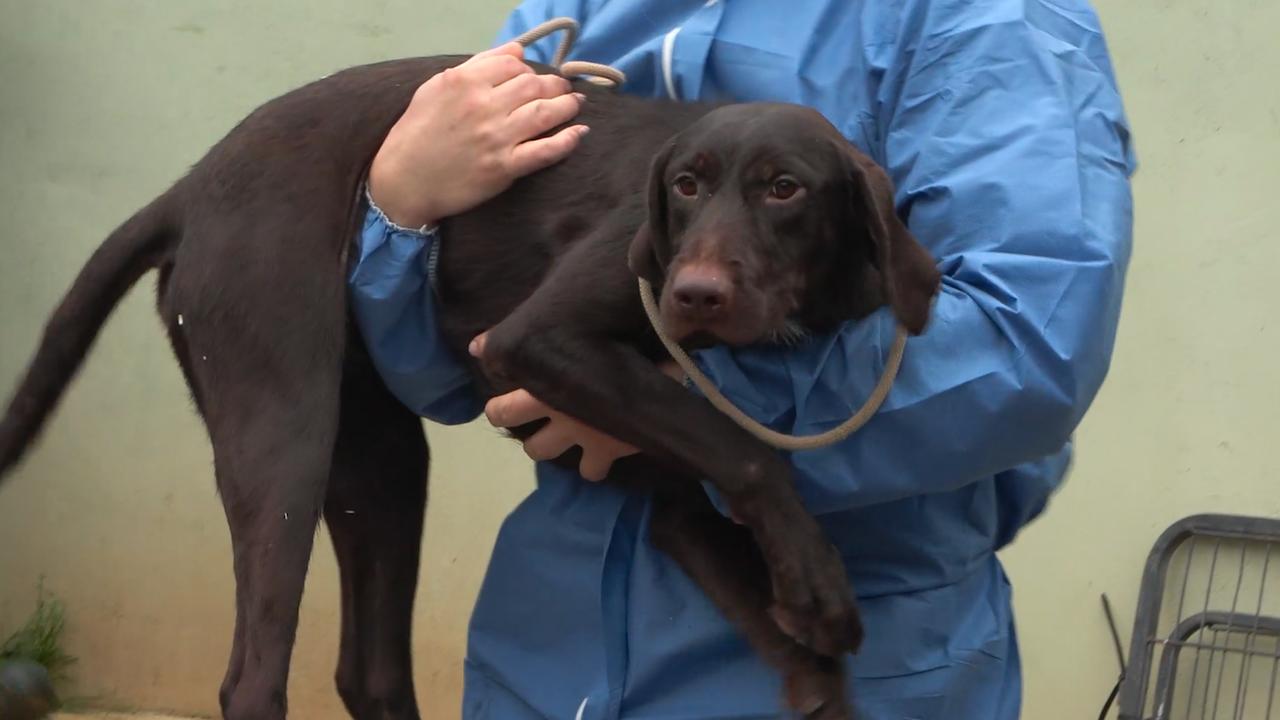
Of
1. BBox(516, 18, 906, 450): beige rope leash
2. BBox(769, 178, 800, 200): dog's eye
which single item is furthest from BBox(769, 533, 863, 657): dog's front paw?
BBox(769, 178, 800, 200): dog's eye

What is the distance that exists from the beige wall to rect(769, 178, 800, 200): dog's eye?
183cm

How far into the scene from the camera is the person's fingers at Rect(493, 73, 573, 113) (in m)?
1.66

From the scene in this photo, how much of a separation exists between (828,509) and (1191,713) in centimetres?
204

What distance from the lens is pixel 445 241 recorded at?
1766mm

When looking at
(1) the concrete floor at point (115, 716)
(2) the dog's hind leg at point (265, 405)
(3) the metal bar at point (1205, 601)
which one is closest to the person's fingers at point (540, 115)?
(2) the dog's hind leg at point (265, 405)

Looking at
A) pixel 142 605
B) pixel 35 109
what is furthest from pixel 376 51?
pixel 142 605

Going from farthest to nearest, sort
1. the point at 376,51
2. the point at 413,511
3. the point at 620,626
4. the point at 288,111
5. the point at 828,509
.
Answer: the point at 376,51 < the point at 413,511 < the point at 288,111 < the point at 620,626 < the point at 828,509

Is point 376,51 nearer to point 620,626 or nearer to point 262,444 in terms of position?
point 262,444

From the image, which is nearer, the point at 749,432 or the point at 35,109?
the point at 749,432

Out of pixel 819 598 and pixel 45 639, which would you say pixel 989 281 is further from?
pixel 45 639

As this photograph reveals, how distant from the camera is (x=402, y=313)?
65.4 inches

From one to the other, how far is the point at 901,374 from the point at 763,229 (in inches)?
9.7

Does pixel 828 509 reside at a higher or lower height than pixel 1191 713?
higher

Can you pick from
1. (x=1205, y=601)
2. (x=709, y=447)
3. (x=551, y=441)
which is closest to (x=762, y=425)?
(x=709, y=447)
